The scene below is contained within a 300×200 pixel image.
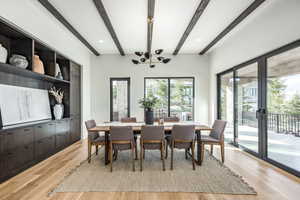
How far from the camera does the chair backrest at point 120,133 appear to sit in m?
2.79

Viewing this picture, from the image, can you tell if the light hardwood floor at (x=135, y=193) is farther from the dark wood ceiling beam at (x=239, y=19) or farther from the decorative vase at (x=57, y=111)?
the dark wood ceiling beam at (x=239, y=19)

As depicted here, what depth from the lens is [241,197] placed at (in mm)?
2086

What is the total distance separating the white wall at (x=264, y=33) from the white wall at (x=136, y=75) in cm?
117

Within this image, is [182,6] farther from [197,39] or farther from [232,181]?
[232,181]

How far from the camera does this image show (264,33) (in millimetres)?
3244

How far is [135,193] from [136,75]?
4545 mm

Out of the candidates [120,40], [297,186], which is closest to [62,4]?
[120,40]

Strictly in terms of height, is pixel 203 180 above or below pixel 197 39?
below

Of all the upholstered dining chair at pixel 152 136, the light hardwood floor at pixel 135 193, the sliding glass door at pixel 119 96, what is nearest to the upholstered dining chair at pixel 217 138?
the light hardwood floor at pixel 135 193

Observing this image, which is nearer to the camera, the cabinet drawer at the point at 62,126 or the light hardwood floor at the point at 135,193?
the light hardwood floor at the point at 135,193

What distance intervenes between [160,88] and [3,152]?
475cm

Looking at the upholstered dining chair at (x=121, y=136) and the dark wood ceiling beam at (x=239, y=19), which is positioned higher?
the dark wood ceiling beam at (x=239, y=19)

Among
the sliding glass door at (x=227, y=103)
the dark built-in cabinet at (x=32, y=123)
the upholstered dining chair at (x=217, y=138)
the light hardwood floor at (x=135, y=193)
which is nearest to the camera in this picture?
the light hardwood floor at (x=135, y=193)

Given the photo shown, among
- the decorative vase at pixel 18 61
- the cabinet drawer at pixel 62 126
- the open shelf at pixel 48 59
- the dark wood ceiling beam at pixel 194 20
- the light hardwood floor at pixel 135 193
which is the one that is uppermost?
the dark wood ceiling beam at pixel 194 20
